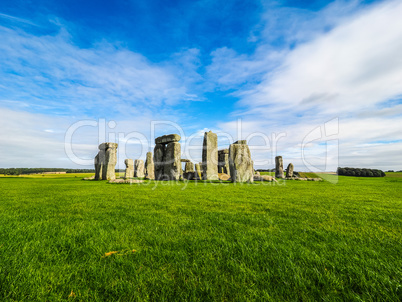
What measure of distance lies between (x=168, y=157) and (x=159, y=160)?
40.6 inches

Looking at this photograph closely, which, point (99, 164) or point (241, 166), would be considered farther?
point (99, 164)

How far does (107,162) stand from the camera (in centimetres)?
1518

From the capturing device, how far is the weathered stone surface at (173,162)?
13117mm

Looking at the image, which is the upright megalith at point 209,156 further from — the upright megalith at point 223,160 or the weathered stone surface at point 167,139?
the upright megalith at point 223,160

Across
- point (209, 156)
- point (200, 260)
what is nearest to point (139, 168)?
point (209, 156)

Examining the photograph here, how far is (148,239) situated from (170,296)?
992mm

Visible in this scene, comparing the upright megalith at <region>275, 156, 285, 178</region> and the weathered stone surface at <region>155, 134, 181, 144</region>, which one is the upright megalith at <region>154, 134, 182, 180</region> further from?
the upright megalith at <region>275, 156, 285, 178</region>

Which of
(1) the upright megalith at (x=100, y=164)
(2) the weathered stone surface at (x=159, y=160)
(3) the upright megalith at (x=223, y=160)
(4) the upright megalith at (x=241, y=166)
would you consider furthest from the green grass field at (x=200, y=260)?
(3) the upright megalith at (x=223, y=160)

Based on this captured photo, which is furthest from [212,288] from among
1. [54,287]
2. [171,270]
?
[54,287]

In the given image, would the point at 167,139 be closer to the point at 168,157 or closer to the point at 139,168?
the point at 168,157

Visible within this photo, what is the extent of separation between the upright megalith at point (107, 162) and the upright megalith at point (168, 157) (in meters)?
3.69

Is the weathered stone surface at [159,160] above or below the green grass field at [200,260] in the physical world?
above

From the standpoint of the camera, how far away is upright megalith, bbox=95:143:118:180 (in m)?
15.1

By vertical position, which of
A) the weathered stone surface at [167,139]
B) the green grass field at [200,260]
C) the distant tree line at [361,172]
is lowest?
the distant tree line at [361,172]
